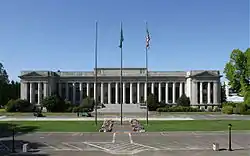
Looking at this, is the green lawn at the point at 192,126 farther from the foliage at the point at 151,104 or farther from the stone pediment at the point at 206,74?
the stone pediment at the point at 206,74

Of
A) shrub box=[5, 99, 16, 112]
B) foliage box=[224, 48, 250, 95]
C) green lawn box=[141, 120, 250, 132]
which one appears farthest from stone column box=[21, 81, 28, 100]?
green lawn box=[141, 120, 250, 132]

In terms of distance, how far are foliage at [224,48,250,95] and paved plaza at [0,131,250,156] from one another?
44206 millimetres

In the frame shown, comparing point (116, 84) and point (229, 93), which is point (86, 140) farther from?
point (229, 93)

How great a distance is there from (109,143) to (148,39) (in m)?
18.4

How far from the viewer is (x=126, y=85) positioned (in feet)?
436

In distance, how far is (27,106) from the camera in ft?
318

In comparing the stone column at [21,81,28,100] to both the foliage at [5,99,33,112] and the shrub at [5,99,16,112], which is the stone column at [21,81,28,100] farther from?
the shrub at [5,99,16,112]

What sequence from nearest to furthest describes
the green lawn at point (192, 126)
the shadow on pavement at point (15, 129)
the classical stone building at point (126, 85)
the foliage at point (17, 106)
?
1. the shadow on pavement at point (15, 129)
2. the green lawn at point (192, 126)
3. the foliage at point (17, 106)
4. the classical stone building at point (126, 85)

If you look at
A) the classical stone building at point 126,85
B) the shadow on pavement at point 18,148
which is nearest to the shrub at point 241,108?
the classical stone building at point 126,85

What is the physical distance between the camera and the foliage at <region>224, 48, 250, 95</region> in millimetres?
75562

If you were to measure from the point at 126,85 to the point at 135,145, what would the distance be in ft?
343

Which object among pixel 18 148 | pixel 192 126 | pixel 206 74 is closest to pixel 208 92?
pixel 206 74

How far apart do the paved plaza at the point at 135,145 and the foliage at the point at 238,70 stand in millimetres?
44206

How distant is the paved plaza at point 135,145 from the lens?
24.8m
